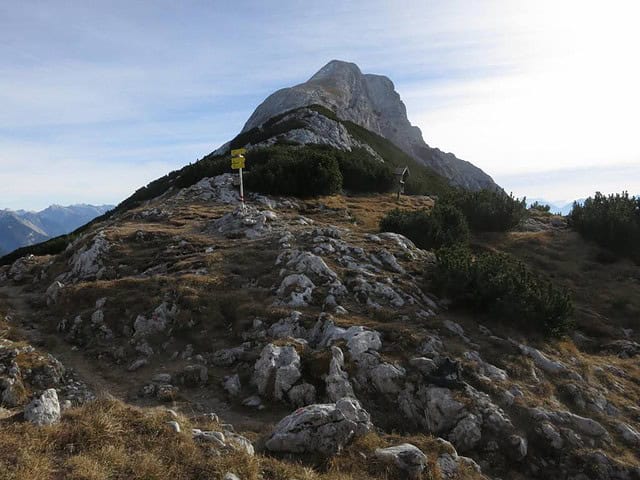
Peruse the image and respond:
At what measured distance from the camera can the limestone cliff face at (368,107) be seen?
285ft

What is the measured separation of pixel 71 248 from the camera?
70.4ft

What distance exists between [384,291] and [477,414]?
5.63 metres

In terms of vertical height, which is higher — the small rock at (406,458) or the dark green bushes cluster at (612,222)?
the dark green bushes cluster at (612,222)

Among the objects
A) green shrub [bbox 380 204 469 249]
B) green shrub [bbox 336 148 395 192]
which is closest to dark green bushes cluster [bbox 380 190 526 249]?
green shrub [bbox 380 204 469 249]

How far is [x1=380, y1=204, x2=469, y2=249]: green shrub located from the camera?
72.9 feet

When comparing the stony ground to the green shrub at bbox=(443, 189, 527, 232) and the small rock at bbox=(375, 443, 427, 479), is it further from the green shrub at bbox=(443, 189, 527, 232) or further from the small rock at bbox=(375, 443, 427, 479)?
the green shrub at bbox=(443, 189, 527, 232)

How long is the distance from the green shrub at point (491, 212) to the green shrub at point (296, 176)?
8.63 m

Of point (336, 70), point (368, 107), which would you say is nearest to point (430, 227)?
point (368, 107)

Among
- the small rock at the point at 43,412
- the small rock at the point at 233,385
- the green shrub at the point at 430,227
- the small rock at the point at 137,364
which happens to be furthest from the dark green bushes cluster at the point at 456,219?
the small rock at the point at 43,412

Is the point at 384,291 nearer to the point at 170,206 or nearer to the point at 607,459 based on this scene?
the point at 607,459

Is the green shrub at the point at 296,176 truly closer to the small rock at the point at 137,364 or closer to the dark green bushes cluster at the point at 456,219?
the dark green bushes cluster at the point at 456,219

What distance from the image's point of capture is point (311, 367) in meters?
10.7

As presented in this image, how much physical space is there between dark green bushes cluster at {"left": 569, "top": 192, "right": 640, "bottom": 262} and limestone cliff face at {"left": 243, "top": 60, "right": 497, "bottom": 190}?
52.2 metres

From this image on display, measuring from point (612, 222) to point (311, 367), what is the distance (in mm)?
23071
